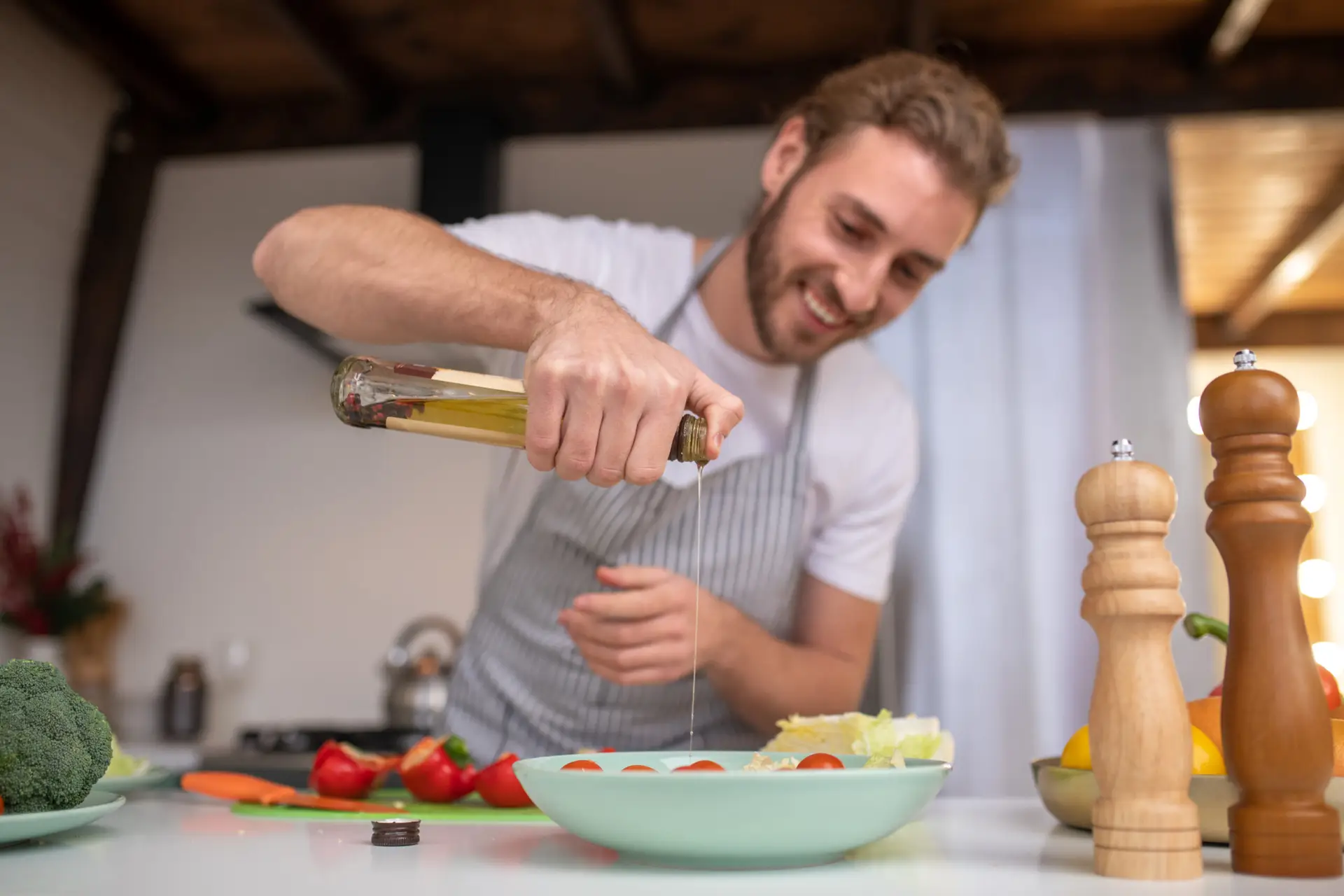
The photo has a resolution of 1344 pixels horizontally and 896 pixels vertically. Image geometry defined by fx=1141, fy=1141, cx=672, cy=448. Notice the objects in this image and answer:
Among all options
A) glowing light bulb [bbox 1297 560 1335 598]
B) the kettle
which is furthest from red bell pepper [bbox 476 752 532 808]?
glowing light bulb [bbox 1297 560 1335 598]

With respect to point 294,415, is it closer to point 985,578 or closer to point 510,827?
point 985,578

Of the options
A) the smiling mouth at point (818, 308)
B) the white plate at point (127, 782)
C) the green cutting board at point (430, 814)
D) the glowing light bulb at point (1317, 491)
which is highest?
the glowing light bulb at point (1317, 491)

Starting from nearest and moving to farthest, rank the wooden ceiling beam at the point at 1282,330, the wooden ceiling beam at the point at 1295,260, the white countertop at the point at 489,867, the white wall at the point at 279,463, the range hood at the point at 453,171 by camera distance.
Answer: the white countertop at the point at 489,867, the range hood at the point at 453,171, the white wall at the point at 279,463, the wooden ceiling beam at the point at 1295,260, the wooden ceiling beam at the point at 1282,330

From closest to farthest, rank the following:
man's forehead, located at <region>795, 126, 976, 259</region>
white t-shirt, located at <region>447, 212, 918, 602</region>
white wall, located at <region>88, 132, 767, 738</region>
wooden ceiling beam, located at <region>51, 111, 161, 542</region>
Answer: man's forehead, located at <region>795, 126, 976, 259</region> < white t-shirt, located at <region>447, 212, 918, 602</region> < white wall, located at <region>88, 132, 767, 738</region> < wooden ceiling beam, located at <region>51, 111, 161, 542</region>

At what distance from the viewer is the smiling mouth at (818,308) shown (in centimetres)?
146

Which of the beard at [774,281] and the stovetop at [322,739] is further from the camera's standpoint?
the stovetop at [322,739]

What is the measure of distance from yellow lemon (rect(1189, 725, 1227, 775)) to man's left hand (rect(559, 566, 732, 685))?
511mm

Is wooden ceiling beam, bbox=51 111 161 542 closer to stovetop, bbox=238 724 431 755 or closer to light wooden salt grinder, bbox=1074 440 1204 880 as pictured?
stovetop, bbox=238 724 431 755

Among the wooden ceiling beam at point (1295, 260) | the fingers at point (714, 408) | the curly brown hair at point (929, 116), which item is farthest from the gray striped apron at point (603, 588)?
the wooden ceiling beam at point (1295, 260)

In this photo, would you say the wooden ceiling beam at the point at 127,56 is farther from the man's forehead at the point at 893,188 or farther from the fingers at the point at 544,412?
the fingers at the point at 544,412

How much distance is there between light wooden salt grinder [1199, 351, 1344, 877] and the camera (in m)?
0.57

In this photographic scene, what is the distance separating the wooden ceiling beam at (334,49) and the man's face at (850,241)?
6.01 feet

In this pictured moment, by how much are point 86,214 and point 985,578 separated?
9.18ft

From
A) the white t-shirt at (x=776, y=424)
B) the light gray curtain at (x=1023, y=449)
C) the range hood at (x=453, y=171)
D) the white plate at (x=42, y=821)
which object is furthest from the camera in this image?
the range hood at (x=453, y=171)
